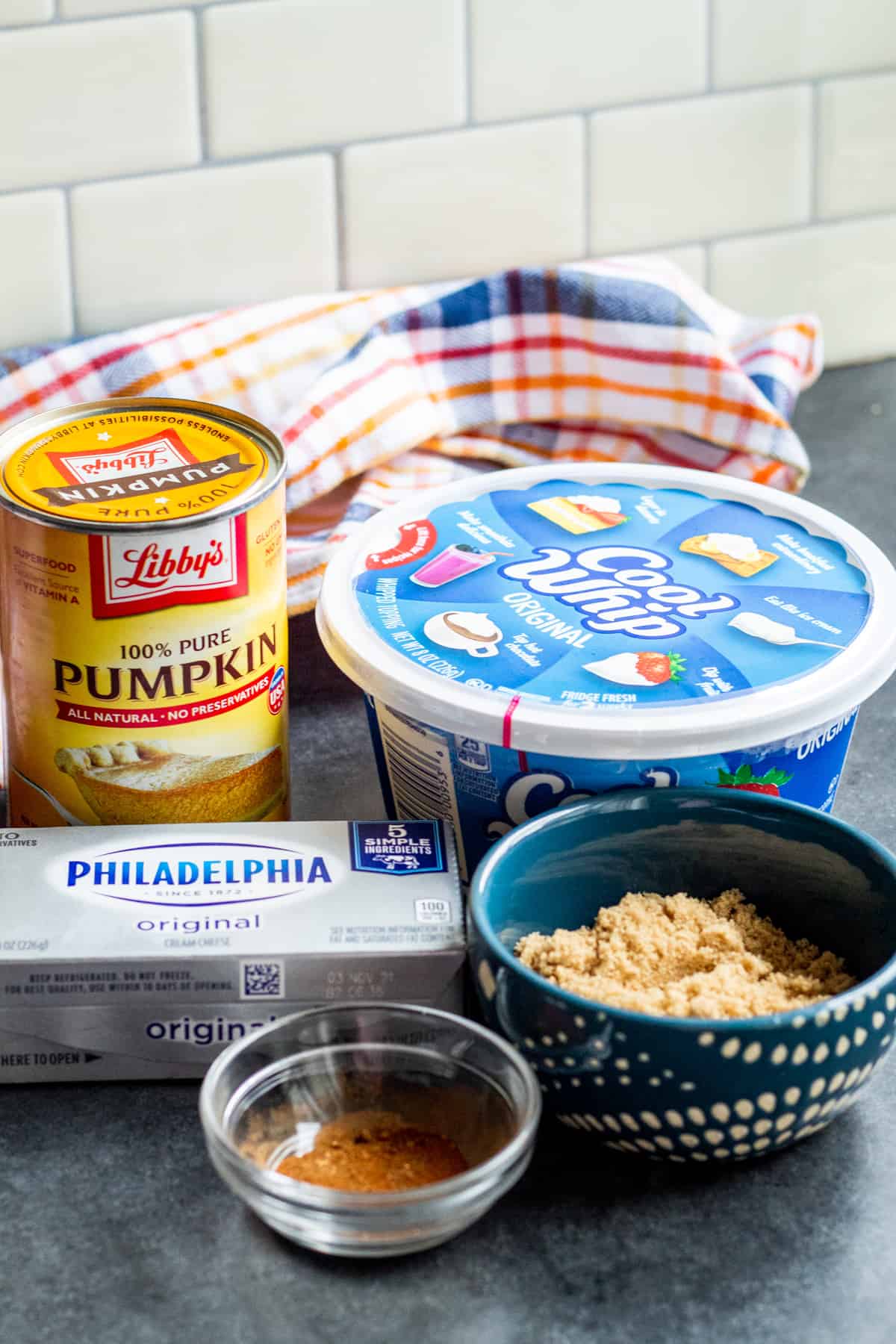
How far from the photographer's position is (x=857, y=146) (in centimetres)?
133

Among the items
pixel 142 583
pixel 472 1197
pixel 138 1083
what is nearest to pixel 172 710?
pixel 142 583

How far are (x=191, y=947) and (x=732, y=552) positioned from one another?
360 mm

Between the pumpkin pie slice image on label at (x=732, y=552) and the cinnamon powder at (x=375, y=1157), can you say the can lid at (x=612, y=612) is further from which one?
the cinnamon powder at (x=375, y=1157)

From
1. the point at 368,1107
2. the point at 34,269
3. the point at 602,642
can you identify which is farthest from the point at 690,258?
the point at 368,1107

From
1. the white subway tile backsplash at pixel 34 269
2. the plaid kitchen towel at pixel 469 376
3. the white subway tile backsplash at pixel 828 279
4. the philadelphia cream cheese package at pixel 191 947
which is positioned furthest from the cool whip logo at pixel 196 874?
the white subway tile backsplash at pixel 828 279

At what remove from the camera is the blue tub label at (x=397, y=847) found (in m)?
0.74

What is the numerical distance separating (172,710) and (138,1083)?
0.54 ft

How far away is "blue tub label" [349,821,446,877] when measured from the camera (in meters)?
0.74

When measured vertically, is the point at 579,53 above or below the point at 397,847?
above

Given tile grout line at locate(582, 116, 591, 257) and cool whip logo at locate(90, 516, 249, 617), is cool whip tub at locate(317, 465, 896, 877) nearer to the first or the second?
cool whip logo at locate(90, 516, 249, 617)

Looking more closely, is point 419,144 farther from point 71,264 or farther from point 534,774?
point 534,774

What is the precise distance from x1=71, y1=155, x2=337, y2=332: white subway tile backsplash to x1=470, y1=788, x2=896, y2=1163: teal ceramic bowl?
1.98 ft

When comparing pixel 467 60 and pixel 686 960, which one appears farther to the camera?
pixel 467 60

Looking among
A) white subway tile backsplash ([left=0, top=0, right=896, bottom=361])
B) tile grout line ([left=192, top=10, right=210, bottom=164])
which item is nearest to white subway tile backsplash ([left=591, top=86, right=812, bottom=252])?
→ white subway tile backsplash ([left=0, top=0, right=896, bottom=361])
